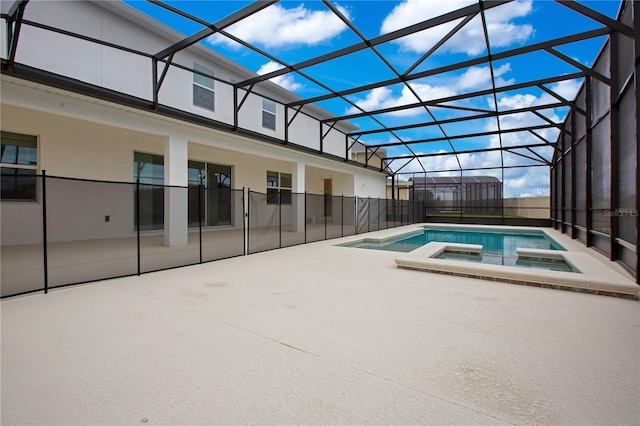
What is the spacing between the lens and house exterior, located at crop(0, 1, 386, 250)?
6281 millimetres

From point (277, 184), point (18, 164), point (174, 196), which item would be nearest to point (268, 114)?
point (277, 184)

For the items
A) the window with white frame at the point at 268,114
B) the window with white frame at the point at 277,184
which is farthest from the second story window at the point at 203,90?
the window with white frame at the point at 277,184

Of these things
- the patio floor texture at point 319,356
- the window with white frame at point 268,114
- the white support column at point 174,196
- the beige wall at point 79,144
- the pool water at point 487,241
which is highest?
the window with white frame at point 268,114

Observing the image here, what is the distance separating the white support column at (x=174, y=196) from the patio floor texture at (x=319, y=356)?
146 inches

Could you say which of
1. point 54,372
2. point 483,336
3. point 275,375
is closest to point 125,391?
point 54,372

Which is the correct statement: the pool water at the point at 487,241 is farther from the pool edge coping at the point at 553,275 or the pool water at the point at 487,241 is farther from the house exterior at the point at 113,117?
the house exterior at the point at 113,117

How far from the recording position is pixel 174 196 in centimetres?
824

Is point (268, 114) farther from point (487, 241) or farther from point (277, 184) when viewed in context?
point (487, 241)

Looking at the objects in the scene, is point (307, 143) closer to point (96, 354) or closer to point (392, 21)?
point (392, 21)

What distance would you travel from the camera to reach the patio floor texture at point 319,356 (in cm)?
193

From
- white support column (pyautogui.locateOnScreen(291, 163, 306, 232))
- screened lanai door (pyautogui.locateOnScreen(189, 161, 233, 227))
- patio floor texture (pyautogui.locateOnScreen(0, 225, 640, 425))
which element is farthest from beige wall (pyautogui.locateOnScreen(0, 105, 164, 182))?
patio floor texture (pyautogui.locateOnScreen(0, 225, 640, 425))

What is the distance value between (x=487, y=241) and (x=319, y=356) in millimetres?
11542

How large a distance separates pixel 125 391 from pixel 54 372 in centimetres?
73

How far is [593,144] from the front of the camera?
7.60m
